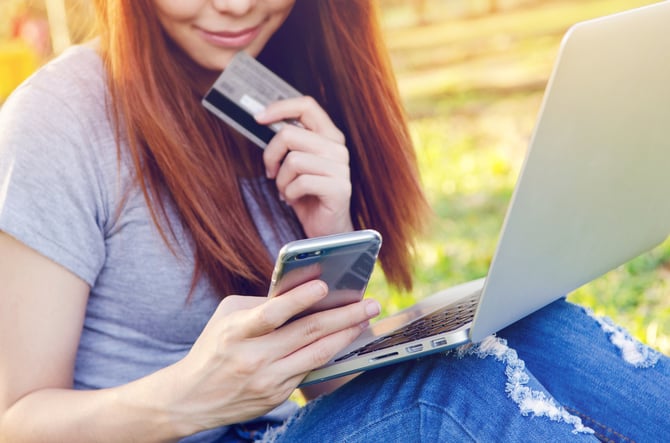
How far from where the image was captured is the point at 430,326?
118cm

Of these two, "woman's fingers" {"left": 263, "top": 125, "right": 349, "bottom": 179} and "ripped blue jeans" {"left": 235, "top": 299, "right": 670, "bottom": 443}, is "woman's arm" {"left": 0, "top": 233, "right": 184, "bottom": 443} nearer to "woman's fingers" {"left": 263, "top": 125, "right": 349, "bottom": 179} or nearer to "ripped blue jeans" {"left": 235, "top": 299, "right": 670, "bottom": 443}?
"ripped blue jeans" {"left": 235, "top": 299, "right": 670, "bottom": 443}

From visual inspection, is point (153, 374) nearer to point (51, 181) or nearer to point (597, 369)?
point (51, 181)

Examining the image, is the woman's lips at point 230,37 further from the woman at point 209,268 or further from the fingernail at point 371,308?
the fingernail at point 371,308

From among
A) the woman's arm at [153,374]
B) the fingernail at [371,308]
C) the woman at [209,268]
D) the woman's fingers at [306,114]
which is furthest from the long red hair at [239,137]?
the fingernail at [371,308]

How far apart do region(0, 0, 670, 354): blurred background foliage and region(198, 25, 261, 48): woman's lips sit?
0.25 meters

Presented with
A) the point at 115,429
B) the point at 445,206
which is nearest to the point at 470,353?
the point at 115,429

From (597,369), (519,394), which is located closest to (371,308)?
(519,394)

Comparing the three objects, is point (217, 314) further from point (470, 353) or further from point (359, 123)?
point (359, 123)

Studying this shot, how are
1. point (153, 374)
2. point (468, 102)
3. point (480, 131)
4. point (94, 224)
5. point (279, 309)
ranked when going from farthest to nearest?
point (468, 102), point (480, 131), point (94, 224), point (153, 374), point (279, 309)

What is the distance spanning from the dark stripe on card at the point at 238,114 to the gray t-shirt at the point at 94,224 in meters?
0.18

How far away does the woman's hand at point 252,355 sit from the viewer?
1.03 metres

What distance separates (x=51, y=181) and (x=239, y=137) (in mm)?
390

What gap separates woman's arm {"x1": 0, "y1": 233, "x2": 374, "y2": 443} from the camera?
1053 millimetres

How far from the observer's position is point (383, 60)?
5.32ft
